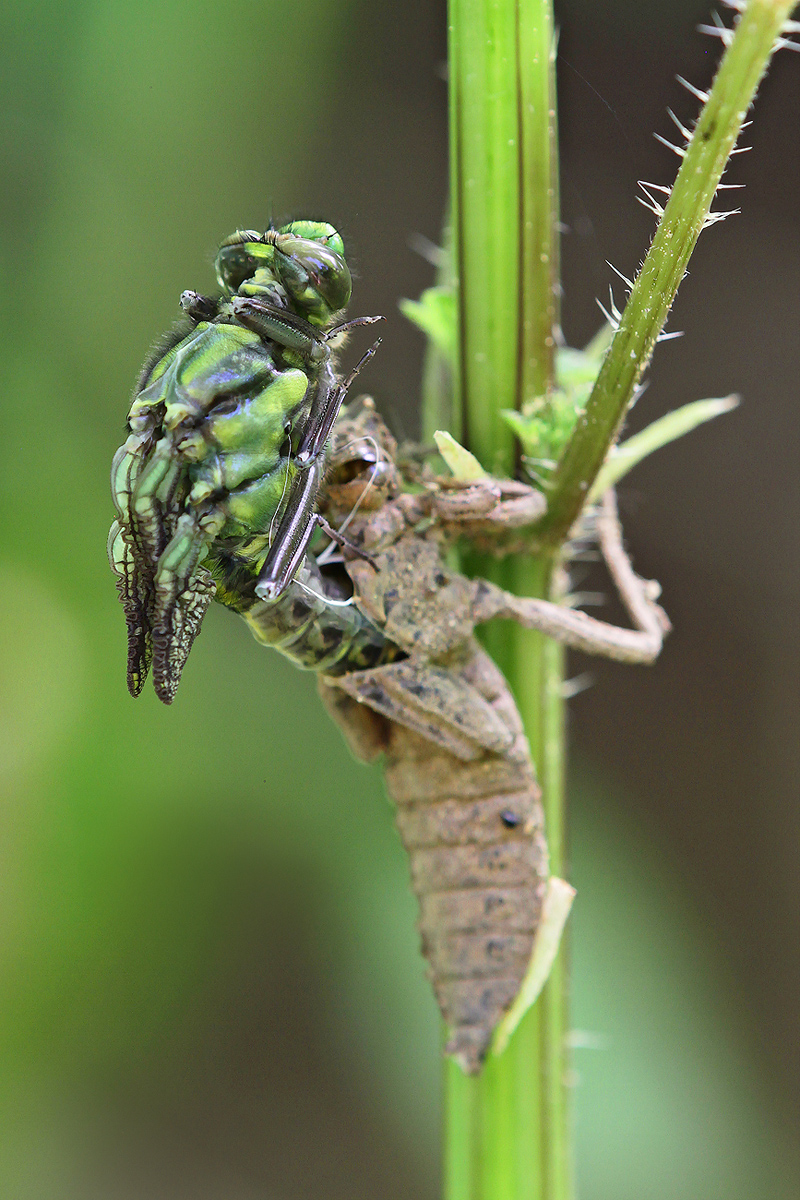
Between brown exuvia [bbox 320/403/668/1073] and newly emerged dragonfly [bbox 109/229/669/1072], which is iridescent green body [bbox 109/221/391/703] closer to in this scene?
newly emerged dragonfly [bbox 109/229/669/1072]

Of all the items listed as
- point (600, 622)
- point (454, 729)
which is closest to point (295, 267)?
point (454, 729)

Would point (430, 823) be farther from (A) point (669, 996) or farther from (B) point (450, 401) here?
(A) point (669, 996)

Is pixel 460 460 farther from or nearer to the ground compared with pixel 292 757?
farther from the ground

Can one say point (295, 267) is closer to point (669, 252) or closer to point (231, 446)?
point (231, 446)

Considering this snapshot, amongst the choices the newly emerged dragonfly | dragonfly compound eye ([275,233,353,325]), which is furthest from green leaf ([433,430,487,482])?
dragonfly compound eye ([275,233,353,325])

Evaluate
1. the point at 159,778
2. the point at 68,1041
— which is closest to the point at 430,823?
the point at 159,778

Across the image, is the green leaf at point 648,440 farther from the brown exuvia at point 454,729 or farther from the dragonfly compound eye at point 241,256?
the dragonfly compound eye at point 241,256

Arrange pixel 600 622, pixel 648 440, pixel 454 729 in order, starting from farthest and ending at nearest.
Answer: pixel 600 622
pixel 454 729
pixel 648 440
